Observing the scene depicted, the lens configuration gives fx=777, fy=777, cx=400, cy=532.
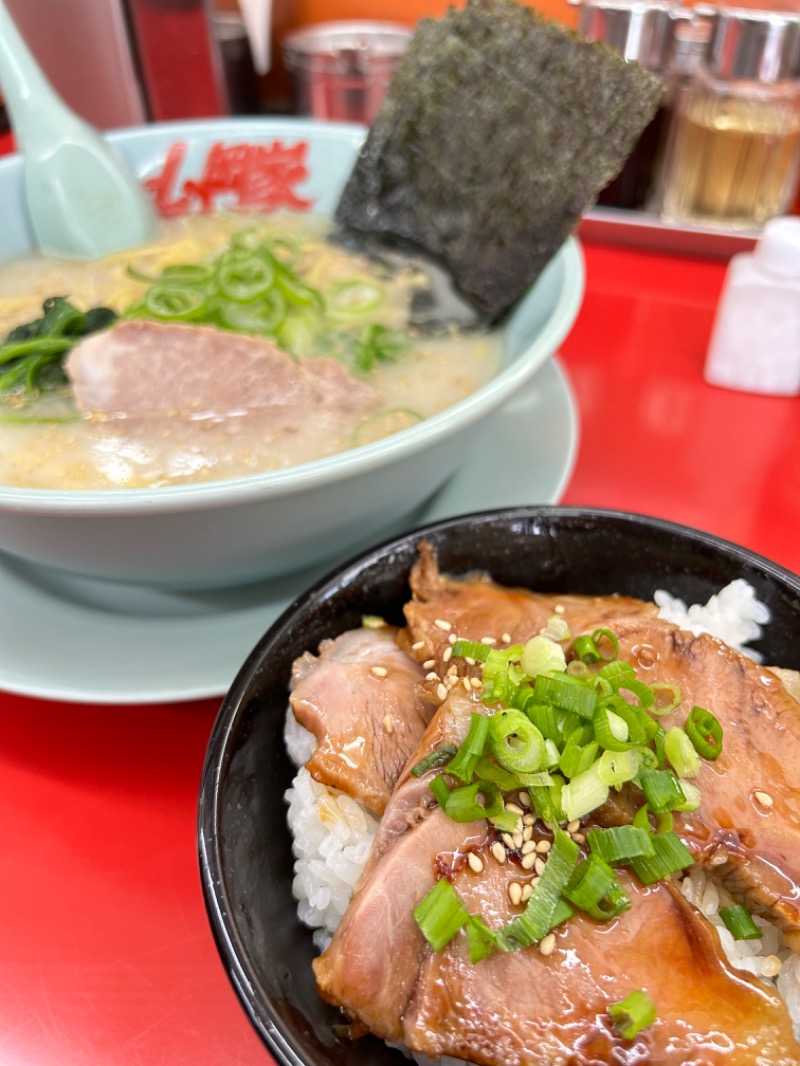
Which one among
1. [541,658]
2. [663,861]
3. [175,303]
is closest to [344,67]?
[175,303]

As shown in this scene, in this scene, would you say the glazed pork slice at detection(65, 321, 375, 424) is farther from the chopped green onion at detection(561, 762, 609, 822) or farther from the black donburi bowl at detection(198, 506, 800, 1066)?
the chopped green onion at detection(561, 762, 609, 822)

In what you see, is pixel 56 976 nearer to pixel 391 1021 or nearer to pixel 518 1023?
pixel 391 1021

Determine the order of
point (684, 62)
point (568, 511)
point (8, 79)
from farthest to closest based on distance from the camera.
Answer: point (684, 62) < point (8, 79) < point (568, 511)

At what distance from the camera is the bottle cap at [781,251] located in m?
1.64

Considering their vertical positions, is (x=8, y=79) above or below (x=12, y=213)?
above

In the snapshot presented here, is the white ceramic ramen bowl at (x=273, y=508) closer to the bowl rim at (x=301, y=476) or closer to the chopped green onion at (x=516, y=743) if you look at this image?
the bowl rim at (x=301, y=476)

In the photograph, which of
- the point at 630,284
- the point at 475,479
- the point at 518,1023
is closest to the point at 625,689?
the point at 518,1023

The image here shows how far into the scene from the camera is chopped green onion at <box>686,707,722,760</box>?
0.77 meters

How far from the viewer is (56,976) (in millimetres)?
878

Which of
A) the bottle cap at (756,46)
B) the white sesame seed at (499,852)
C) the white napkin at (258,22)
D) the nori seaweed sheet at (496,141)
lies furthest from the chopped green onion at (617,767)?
the white napkin at (258,22)

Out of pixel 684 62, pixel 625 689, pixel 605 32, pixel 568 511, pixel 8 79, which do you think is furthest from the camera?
pixel 684 62

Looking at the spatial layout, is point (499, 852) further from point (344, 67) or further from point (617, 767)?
point (344, 67)

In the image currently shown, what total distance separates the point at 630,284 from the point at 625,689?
1751mm

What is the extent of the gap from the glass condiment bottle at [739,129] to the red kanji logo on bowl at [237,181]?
1144 mm
